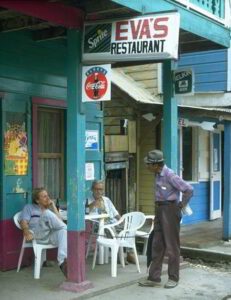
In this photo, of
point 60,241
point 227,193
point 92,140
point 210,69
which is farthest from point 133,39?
point 210,69

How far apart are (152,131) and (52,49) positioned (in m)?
3.64

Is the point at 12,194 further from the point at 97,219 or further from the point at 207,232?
the point at 207,232

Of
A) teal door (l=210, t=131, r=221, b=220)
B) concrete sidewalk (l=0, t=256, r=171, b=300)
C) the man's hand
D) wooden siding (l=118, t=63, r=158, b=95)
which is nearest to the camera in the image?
concrete sidewalk (l=0, t=256, r=171, b=300)

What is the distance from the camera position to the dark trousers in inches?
255

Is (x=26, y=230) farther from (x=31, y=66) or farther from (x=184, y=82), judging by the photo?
(x=184, y=82)

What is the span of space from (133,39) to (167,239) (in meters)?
2.42

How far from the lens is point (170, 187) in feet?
21.2

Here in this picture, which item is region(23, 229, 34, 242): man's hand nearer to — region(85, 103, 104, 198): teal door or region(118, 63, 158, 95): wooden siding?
region(85, 103, 104, 198): teal door

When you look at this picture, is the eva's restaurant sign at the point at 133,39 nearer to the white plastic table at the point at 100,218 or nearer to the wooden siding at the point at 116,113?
the white plastic table at the point at 100,218

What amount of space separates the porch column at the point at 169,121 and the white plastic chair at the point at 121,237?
3.32ft

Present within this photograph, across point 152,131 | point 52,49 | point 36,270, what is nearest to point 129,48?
point 52,49

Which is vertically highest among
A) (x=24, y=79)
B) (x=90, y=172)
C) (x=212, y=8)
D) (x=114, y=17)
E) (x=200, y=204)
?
(x=212, y=8)

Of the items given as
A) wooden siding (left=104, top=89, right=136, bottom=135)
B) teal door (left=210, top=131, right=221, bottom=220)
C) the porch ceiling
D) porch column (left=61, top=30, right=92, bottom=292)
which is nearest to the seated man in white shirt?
porch column (left=61, top=30, right=92, bottom=292)

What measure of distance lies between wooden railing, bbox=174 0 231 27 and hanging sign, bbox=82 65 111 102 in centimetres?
170
